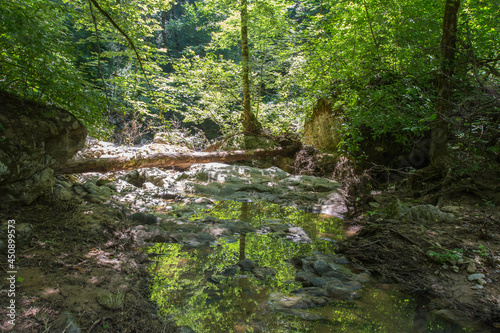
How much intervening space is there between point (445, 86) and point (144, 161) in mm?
6581

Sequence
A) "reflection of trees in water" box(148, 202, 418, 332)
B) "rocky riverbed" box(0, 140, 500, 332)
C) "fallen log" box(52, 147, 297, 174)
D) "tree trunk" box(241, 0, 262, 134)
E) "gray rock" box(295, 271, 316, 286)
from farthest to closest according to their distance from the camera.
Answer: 1. "tree trunk" box(241, 0, 262, 134)
2. "fallen log" box(52, 147, 297, 174)
3. "gray rock" box(295, 271, 316, 286)
4. "reflection of trees in water" box(148, 202, 418, 332)
5. "rocky riverbed" box(0, 140, 500, 332)

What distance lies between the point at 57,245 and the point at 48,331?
1.43m

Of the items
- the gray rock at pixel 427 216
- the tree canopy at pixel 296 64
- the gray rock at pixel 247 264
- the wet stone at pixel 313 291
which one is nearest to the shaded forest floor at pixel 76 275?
the gray rock at pixel 247 264

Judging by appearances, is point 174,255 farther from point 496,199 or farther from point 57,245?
point 496,199

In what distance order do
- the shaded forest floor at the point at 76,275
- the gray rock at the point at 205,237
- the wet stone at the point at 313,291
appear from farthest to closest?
the gray rock at the point at 205,237 < the wet stone at the point at 313,291 < the shaded forest floor at the point at 76,275

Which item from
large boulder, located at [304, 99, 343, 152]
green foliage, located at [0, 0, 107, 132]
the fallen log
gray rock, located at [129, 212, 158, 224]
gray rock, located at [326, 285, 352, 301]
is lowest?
gray rock, located at [129, 212, 158, 224]

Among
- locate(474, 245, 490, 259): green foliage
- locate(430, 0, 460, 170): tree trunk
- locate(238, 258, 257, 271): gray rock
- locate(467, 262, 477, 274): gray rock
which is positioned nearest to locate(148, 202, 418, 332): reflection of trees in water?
locate(238, 258, 257, 271): gray rock

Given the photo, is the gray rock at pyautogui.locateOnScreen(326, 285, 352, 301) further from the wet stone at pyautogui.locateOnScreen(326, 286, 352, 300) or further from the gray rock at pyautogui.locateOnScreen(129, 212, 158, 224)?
the gray rock at pyautogui.locateOnScreen(129, 212, 158, 224)

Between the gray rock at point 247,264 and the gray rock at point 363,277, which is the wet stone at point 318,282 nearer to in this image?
the gray rock at point 363,277

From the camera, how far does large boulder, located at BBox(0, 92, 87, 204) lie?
340cm

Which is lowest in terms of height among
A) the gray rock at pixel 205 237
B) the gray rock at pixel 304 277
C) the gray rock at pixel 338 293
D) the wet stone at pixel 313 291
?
the gray rock at pixel 205 237

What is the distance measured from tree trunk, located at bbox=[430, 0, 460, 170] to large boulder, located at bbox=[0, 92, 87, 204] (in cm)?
601

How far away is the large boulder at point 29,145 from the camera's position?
3.40 meters

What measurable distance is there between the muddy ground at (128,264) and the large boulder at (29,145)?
250 mm
